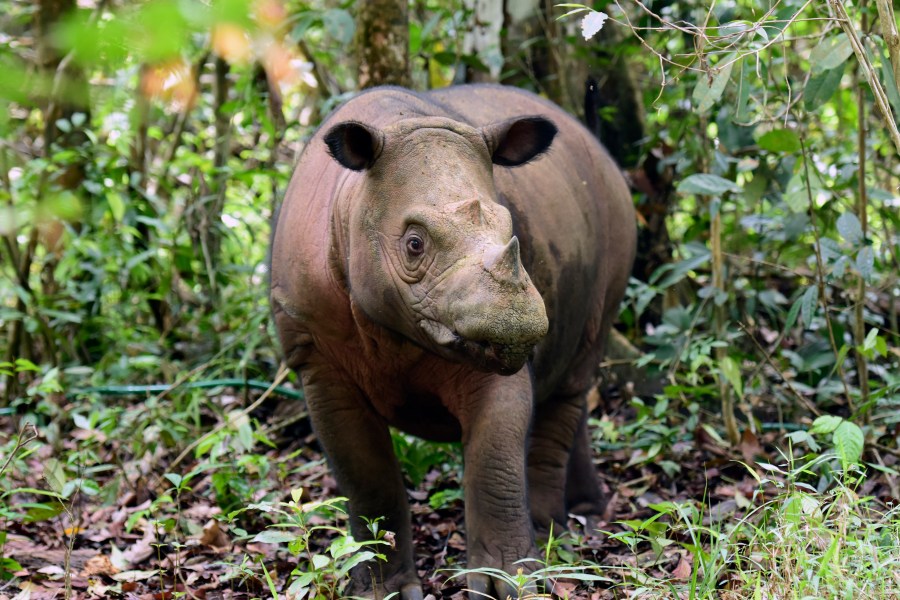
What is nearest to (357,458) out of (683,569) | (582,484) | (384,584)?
(384,584)

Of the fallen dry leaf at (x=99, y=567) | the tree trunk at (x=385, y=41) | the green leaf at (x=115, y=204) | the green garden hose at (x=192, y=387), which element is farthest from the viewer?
the green leaf at (x=115, y=204)

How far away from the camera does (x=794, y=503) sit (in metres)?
→ 3.54

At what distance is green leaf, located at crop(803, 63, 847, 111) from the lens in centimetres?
456

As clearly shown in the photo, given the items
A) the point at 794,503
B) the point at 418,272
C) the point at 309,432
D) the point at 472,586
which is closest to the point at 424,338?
the point at 418,272

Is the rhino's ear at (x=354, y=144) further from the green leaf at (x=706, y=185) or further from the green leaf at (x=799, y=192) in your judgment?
the green leaf at (x=799, y=192)

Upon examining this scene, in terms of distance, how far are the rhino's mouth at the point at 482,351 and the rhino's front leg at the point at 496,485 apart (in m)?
0.50

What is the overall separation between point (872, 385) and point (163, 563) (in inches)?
153

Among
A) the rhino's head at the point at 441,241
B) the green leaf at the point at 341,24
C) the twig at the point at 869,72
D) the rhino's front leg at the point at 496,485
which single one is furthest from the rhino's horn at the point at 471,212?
the green leaf at the point at 341,24

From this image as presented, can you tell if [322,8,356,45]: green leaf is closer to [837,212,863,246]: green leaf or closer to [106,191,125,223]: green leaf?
[106,191,125,223]: green leaf

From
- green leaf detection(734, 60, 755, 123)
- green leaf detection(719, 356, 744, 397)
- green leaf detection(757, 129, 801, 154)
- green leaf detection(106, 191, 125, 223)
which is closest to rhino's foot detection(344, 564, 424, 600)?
green leaf detection(719, 356, 744, 397)

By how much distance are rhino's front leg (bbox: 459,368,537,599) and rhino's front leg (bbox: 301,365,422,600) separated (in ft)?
1.24

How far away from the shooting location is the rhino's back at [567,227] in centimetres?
454

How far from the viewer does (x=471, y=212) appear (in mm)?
3613

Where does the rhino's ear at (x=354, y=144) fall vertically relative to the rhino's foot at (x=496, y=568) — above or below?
above
